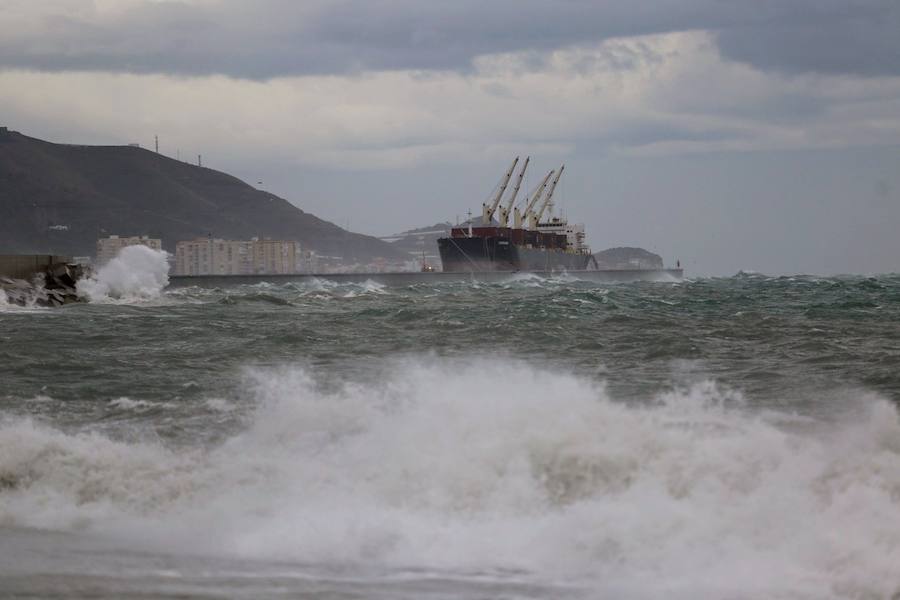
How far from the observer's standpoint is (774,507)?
949cm

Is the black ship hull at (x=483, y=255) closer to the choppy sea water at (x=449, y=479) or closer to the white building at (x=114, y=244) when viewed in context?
the white building at (x=114, y=244)

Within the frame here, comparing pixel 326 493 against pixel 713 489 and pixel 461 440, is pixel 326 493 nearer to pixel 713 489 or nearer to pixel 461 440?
pixel 461 440

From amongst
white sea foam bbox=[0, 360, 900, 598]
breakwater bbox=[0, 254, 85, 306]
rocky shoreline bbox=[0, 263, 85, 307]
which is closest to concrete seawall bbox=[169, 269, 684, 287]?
breakwater bbox=[0, 254, 85, 306]

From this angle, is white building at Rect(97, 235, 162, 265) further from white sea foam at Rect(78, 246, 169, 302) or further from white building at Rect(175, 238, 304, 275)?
white sea foam at Rect(78, 246, 169, 302)

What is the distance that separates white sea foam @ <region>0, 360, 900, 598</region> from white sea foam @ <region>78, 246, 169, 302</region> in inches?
1429

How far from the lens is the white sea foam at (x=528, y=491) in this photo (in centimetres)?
855

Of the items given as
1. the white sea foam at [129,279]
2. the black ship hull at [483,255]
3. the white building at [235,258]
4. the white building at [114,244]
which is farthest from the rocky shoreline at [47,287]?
the white building at [235,258]

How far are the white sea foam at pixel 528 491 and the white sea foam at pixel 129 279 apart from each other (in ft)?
119

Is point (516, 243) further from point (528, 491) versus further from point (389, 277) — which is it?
point (528, 491)

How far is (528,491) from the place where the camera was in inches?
408

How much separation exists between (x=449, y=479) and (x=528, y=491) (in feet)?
2.77

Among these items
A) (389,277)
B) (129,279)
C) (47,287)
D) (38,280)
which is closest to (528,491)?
(47,287)

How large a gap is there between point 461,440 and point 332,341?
13692 mm

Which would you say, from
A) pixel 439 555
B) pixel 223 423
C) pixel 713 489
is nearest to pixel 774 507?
pixel 713 489
